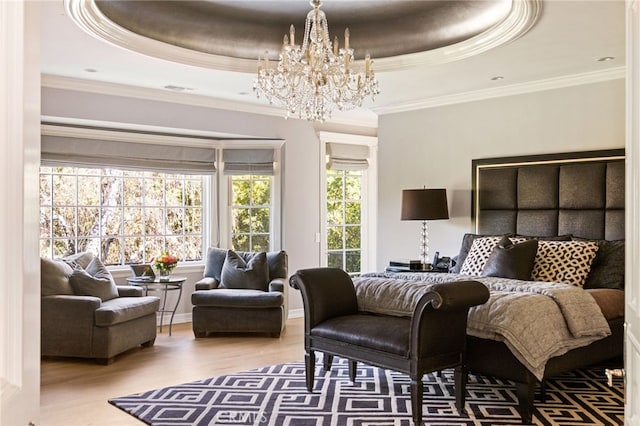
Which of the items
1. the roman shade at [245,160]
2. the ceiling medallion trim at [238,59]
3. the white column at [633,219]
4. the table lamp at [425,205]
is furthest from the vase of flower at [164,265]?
the white column at [633,219]

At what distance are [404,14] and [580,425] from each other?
337 cm

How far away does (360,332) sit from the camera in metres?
3.95

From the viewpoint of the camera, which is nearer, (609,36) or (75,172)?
(609,36)

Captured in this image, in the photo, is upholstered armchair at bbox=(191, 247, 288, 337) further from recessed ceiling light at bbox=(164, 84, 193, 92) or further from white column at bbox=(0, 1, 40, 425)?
white column at bbox=(0, 1, 40, 425)

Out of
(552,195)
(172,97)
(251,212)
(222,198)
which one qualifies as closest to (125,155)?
(172,97)

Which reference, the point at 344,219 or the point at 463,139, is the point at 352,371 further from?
the point at 344,219

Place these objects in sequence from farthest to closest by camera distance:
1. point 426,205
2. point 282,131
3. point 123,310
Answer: point 282,131 → point 426,205 → point 123,310

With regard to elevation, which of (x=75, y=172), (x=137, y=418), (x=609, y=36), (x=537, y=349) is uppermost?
(x=609, y=36)

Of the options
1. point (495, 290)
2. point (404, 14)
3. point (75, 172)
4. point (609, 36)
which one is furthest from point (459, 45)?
point (75, 172)

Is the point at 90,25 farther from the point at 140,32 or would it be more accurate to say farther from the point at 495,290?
the point at 495,290

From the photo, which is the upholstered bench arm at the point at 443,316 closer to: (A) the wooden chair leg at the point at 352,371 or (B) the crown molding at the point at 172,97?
(A) the wooden chair leg at the point at 352,371

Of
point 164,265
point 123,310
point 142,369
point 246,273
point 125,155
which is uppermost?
point 125,155

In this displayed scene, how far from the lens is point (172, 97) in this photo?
6.59 metres

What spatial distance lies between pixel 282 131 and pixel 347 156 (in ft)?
3.60
